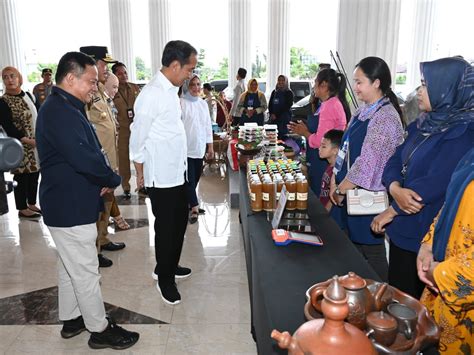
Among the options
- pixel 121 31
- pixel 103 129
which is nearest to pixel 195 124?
pixel 103 129

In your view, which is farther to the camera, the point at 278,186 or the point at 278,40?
the point at 278,40

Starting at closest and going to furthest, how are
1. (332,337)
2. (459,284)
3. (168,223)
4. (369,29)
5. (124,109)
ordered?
(332,337) → (459,284) → (168,223) → (124,109) → (369,29)

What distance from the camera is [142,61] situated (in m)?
10.1

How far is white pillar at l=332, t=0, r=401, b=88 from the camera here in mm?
7375

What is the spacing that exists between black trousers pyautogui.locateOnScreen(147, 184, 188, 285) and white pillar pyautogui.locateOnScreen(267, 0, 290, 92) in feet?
26.2

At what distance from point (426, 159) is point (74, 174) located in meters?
1.48

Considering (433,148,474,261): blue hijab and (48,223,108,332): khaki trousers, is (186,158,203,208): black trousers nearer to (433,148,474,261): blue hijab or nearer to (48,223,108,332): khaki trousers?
(48,223,108,332): khaki trousers

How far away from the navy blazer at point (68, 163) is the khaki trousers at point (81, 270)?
6 centimetres

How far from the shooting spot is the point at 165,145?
7.57 ft

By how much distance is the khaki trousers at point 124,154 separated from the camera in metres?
4.61

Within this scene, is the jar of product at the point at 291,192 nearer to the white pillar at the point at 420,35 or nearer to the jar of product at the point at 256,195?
the jar of product at the point at 256,195

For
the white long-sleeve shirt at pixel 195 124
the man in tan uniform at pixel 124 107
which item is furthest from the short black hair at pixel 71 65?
the man in tan uniform at pixel 124 107

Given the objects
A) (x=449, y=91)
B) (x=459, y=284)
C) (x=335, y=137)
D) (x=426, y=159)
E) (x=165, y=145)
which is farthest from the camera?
(x=335, y=137)

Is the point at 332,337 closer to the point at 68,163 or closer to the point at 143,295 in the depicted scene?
the point at 68,163
